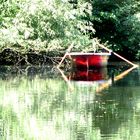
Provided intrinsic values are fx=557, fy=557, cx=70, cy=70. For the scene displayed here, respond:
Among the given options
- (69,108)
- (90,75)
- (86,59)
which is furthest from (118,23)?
(69,108)

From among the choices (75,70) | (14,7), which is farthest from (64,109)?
(75,70)

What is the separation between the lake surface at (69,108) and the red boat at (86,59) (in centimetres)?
401

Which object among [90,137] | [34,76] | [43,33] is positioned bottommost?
[90,137]

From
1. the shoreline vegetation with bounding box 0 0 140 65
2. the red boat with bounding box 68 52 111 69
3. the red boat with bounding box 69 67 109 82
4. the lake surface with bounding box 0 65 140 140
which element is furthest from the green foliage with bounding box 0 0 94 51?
the lake surface with bounding box 0 65 140 140

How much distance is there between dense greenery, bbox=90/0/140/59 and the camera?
88.4 ft

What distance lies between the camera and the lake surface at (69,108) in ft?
28.1

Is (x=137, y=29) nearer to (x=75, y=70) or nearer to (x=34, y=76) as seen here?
(x=75, y=70)

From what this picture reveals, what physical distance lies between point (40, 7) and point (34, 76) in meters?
2.44

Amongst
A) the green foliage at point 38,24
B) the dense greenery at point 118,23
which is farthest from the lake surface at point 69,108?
the dense greenery at point 118,23

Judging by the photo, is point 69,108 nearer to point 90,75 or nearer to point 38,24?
point 90,75

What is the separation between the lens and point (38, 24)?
20328 millimetres

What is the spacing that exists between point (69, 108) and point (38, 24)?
9.60 metres

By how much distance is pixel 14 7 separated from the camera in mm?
20234

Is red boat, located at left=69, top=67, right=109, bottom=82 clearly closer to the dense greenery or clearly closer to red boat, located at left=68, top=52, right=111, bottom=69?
red boat, located at left=68, top=52, right=111, bottom=69
